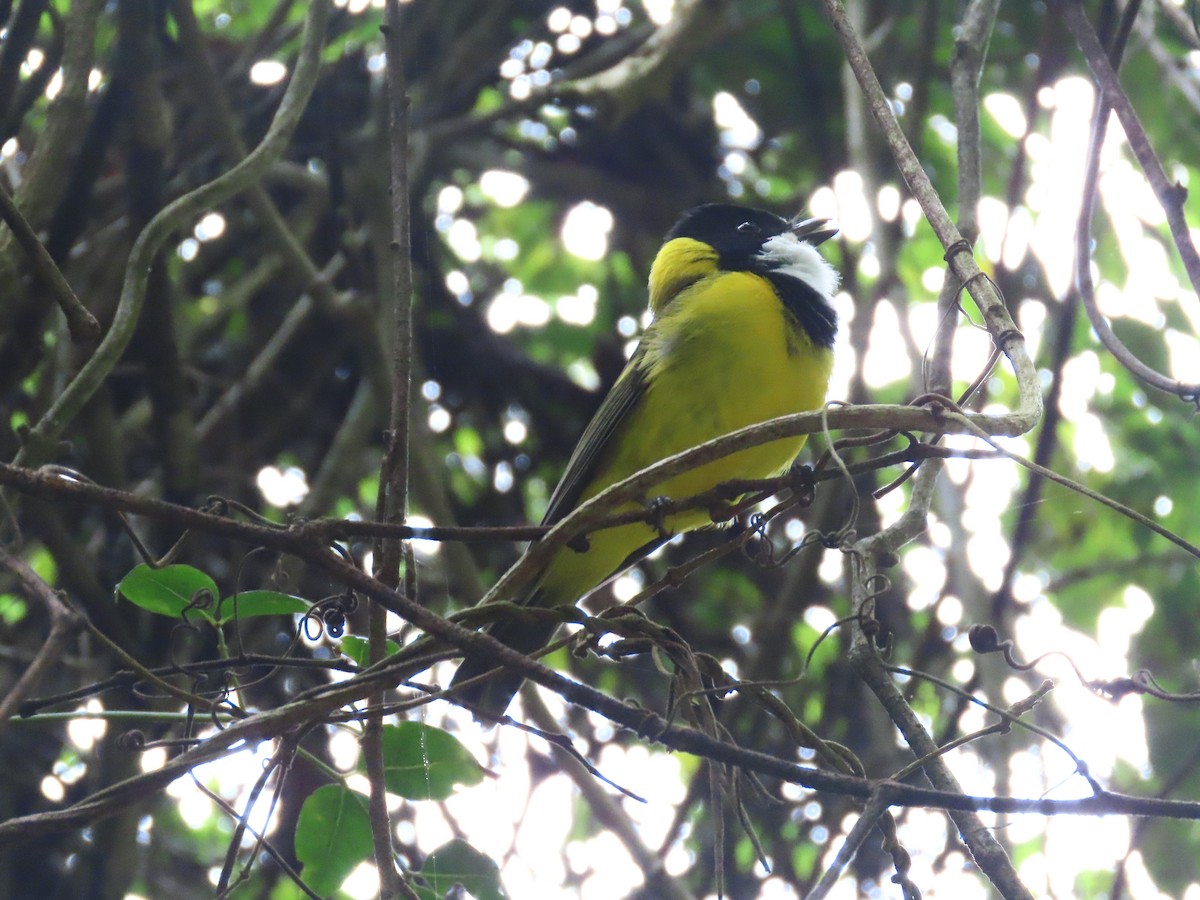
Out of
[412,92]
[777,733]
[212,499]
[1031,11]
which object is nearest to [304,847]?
[212,499]

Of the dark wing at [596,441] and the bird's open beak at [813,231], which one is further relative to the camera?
the bird's open beak at [813,231]

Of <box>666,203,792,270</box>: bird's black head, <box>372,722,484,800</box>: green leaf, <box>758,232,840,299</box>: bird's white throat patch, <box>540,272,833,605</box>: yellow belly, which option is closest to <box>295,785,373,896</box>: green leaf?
<box>372,722,484,800</box>: green leaf

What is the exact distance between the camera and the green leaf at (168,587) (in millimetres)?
1610

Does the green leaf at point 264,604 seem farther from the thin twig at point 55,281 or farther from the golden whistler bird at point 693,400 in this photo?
the golden whistler bird at point 693,400

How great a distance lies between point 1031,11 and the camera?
155 inches

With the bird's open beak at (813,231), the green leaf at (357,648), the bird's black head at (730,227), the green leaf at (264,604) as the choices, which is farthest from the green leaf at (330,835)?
the bird's open beak at (813,231)

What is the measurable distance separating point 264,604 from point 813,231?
2236 millimetres

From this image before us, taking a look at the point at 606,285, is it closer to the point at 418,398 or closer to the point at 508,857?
the point at 418,398

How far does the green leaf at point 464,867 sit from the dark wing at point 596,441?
42.7 inches

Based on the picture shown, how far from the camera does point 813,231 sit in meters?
3.46

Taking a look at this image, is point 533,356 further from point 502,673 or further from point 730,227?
point 502,673

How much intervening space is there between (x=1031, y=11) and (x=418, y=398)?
2.30m

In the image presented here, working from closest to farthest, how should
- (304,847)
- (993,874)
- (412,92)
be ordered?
(993,874) < (304,847) < (412,92)

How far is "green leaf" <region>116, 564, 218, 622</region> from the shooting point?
1610 mm
